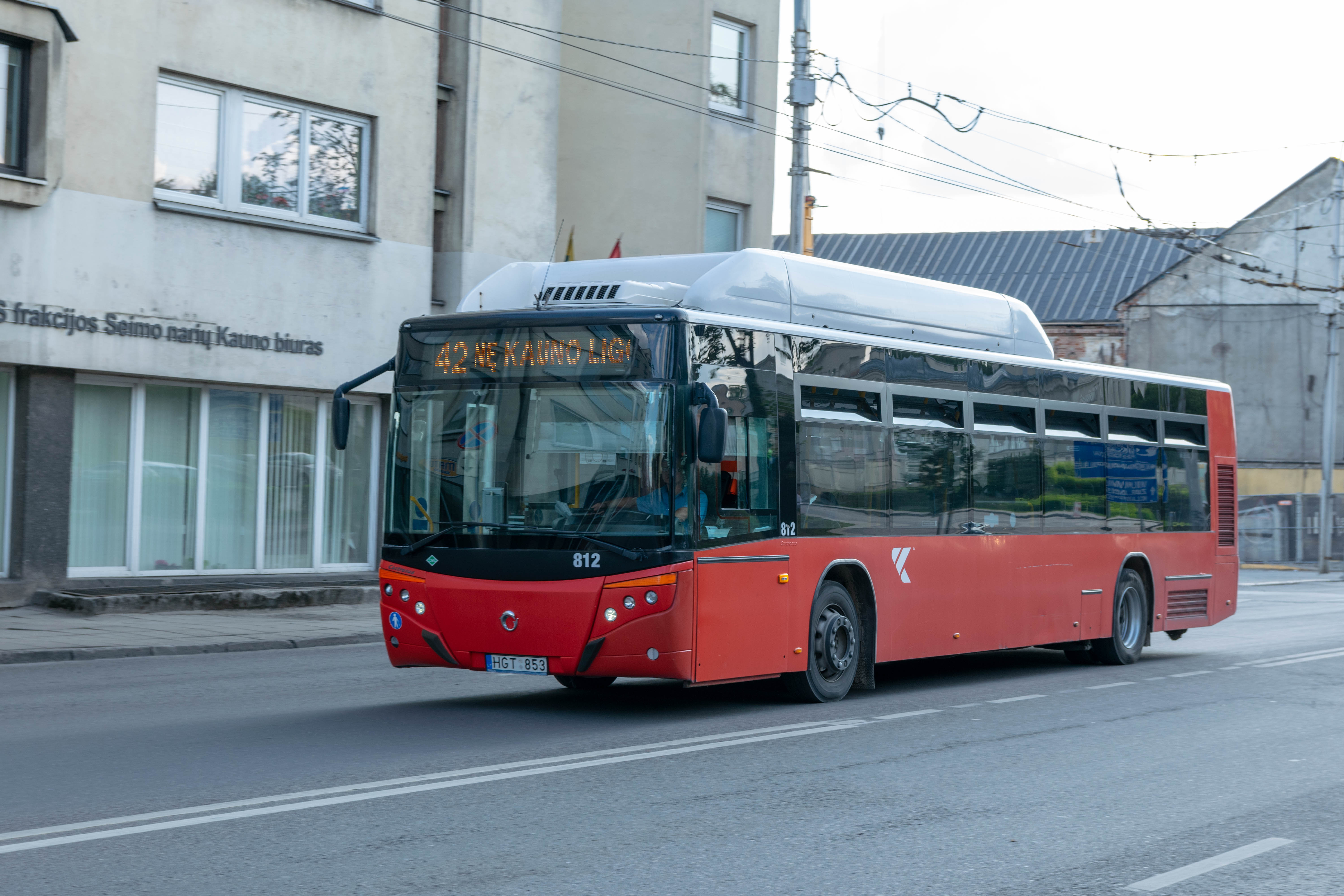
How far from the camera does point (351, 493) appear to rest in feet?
73.8

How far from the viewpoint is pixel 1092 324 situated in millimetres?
55312

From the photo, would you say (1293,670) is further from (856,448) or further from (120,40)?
(120,40)

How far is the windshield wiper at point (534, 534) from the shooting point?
9.72 meters

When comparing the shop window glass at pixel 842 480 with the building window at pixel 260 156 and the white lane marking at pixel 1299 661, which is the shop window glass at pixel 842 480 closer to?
the white lane marking at pixel 1299 661

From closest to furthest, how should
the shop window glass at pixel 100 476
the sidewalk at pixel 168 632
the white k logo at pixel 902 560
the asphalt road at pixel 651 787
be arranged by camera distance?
the asphalt road at pixel 651 787 → the white k logo at pixel 902 560 → the sidewalk at pixel 168 632 → the shop window glass at pixel 100 476

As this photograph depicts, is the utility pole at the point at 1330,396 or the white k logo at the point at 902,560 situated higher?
the utility pole at the point at 1330,396

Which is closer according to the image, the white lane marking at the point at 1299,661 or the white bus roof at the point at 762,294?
the white bus roof at the point at 762,294

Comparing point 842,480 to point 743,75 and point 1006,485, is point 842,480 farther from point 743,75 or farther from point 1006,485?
point 743,75

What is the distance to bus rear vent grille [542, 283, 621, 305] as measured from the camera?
10.7m

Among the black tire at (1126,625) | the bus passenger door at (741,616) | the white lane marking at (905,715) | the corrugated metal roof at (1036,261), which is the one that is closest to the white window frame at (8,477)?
the bus passenger door at (741,616)

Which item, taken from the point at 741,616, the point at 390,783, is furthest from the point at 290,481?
the point at 390,783

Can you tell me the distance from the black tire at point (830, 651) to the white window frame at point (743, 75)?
718 inches

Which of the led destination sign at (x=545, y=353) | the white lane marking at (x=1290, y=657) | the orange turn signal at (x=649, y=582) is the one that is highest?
the led destination sign at (x=545, y=353)

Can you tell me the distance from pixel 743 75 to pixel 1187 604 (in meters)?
15.6
